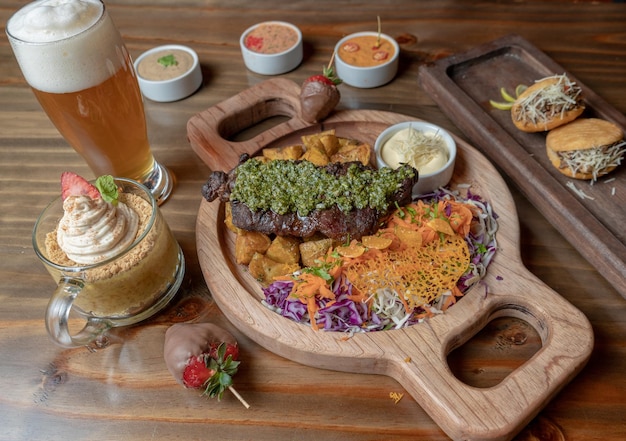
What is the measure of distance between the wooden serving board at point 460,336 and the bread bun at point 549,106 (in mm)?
433

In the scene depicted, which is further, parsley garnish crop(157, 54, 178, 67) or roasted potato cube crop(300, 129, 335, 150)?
parsley garnish crop(157, 54, 178, 67)

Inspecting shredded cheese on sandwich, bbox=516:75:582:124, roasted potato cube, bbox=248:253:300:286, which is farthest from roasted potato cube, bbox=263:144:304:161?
shredded cheese on sandwich, bbox=516:75:582:124

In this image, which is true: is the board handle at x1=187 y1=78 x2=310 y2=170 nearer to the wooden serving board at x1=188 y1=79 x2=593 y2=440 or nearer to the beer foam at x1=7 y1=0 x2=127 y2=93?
the wooden serving board at x1=188 y1=79 x2=593 y2=440

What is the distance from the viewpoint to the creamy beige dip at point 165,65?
401 cm

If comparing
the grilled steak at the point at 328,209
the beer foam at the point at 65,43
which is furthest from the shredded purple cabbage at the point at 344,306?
the beer foam at the point at 65,43

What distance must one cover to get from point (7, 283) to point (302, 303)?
166 cm

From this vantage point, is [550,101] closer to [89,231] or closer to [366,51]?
[366,51]

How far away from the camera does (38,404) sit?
2588 mm

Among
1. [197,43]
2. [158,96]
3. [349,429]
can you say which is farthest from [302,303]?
[197,43]

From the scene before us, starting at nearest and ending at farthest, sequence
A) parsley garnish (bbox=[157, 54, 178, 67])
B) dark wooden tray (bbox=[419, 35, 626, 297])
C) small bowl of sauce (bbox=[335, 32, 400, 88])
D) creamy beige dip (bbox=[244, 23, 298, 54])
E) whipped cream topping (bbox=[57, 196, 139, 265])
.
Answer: whipped cream topping (bbox=[57, 196, 139, 265]) → dark wooden tray (bbox=[419, 35, 626, 297]) → small bowl of sauce (bbox=[335, 32, 400, 88]) → parsley garnish (bbox=[157, 54, 178, 67]) → creamy beige dip (bbox=[244, 23, 298, 54])

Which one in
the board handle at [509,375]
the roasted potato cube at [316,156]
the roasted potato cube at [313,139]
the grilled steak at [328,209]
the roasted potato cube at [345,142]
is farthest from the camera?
the roasted potato cube at [345,142]

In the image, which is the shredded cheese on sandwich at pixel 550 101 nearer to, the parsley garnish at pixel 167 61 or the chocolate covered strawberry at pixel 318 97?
the chocolate covered strawberry at pixel 318 97

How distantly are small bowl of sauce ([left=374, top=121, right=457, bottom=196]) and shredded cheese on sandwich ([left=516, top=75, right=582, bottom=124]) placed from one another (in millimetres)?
568

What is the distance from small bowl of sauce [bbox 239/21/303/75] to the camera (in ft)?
13.5
